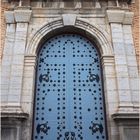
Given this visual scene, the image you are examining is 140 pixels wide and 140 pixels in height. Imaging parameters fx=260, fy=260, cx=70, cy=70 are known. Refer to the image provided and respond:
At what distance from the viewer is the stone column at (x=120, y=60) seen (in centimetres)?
674

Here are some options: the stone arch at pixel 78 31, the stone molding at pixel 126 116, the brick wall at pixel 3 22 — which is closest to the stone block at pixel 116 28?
the stone arch at pixel 78 31

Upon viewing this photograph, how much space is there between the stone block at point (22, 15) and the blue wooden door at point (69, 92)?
3.13 ft

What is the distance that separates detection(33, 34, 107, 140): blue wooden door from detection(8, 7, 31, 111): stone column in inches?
25.0

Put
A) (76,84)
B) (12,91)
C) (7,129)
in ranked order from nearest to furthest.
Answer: (7,129)
(12,91)
(76,84)

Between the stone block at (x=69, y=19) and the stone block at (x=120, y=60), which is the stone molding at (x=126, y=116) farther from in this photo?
the stone block at (x=69, y=19)

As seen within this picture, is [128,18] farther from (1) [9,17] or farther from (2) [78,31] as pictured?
(1) [9,17]

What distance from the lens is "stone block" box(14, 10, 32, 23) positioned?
25.5 feet

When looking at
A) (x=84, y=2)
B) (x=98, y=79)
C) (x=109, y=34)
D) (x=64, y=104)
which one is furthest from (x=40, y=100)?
(x=84, y=2)

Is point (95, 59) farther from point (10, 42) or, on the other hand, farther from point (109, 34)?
point (10, 42)

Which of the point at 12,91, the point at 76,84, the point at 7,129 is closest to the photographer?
the point at 7,129

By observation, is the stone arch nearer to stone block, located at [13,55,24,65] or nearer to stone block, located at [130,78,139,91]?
stone block, located at [13,55,24,65]

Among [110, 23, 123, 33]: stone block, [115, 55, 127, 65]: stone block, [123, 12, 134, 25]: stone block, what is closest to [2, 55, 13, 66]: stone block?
[115, 55, 127, 65]: stone block

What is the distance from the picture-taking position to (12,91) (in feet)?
22.4

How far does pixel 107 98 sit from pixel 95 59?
141cm
